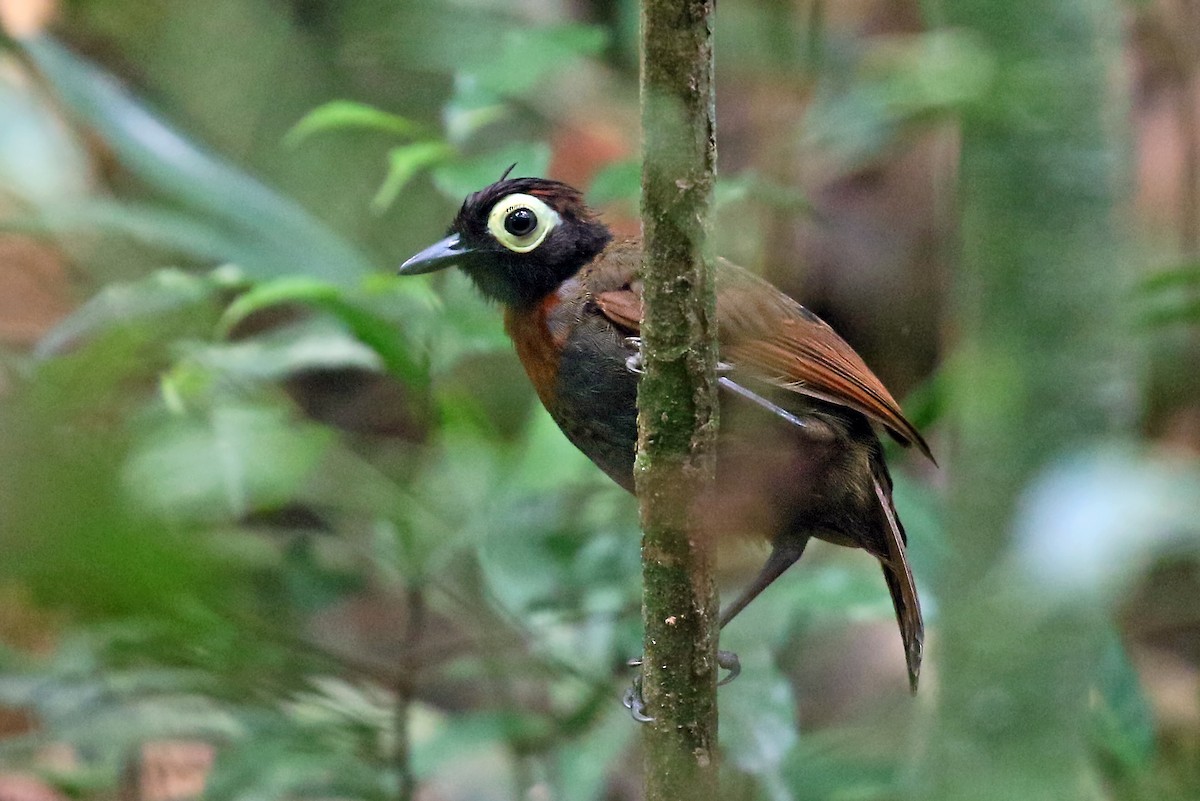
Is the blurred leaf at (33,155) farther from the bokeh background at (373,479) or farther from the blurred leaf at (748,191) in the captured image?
the blurred leaf at (748,191)

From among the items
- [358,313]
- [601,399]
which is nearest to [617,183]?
[601,399]

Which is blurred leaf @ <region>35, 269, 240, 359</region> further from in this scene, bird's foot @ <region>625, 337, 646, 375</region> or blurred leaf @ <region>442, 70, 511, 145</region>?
bird's foot @ <region>625, 337, 646, 375</region>

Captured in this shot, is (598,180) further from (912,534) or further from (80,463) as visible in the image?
(80,463)

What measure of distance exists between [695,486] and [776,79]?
3580 millimetres

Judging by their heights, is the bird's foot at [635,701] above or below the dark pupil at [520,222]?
below

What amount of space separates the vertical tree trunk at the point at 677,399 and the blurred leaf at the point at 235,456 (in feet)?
2.92

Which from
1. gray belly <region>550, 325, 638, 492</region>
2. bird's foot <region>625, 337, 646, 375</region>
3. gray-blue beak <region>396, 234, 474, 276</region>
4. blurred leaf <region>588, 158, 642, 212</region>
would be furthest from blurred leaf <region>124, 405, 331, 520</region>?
blurred leaf <region>588, 158, 642, 212</region>

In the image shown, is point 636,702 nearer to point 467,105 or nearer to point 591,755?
point 591,755

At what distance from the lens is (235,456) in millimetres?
2605

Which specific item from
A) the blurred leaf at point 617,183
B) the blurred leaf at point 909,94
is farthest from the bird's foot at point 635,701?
the blurred leaf at point 909,94

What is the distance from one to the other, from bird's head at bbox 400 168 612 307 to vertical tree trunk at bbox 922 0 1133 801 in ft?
3.63

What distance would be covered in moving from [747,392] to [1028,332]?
2.56 ft

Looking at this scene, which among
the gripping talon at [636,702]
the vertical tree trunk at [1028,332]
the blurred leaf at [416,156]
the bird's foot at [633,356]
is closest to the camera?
the vertical tree trunk at [1028,332]

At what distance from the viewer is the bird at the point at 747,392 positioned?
2.60 m
